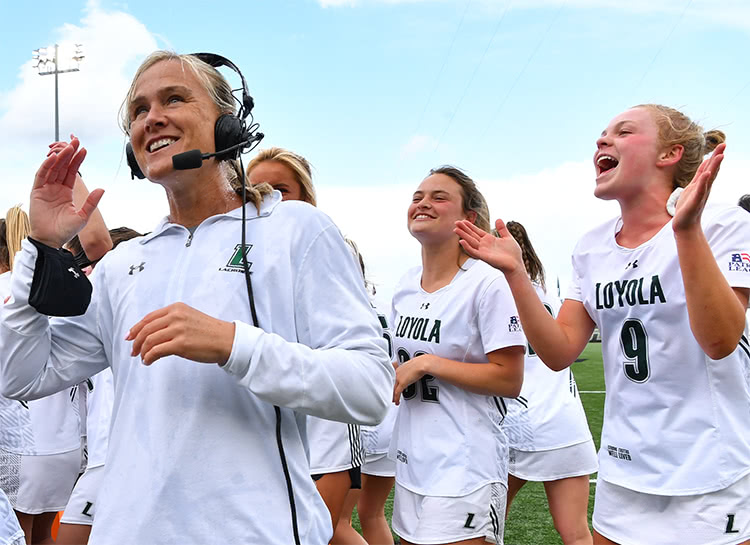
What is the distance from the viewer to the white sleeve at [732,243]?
2496 millimetres

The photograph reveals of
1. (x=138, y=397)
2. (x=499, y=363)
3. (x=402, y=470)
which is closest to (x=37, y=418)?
(x=402, y=470)

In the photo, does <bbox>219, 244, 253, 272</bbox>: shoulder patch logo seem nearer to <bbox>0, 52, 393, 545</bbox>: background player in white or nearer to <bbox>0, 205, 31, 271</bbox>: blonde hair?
<bbox>0, 52, 393, 545</bbox>: background player in white

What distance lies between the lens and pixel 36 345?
1.91m

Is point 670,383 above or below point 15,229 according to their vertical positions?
below

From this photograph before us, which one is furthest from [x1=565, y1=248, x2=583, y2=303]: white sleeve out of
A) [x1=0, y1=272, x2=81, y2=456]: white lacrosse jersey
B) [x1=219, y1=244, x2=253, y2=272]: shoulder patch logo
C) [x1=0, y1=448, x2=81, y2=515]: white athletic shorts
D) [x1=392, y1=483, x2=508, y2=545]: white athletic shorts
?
[x1=0, y1=448, x2=81, y2=515]: white athletic shorts

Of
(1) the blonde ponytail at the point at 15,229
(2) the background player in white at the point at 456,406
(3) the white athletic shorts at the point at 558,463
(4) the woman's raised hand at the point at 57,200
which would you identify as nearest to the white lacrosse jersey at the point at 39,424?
(1) the blonde ponytail at the point at 15,229

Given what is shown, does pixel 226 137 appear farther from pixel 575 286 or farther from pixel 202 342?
pixel 575 286

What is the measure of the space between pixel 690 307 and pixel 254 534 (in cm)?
151

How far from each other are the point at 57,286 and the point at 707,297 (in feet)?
6.02

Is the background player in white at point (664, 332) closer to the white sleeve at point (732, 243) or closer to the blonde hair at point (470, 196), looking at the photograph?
the white sleeve at point (732, 243)

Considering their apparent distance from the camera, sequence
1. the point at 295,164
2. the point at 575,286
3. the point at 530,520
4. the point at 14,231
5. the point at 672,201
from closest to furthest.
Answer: the point at 672,201 → the point at 575,286 → the point at 295,164 → the point at 14,231 → the point at 530,520

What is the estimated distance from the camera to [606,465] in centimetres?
272

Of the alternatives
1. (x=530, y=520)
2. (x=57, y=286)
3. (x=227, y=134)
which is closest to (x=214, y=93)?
(x=227, y=134)

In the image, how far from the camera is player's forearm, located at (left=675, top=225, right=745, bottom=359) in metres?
2.30
